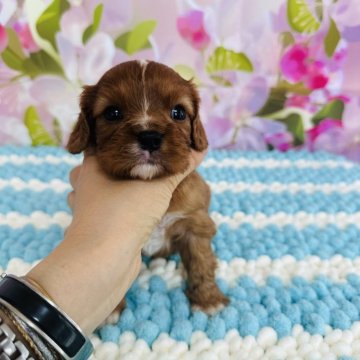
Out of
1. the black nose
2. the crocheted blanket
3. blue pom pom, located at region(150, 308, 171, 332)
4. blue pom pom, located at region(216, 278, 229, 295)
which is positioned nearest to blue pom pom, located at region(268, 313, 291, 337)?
the crocheted blanket

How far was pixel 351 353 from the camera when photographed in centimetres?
140

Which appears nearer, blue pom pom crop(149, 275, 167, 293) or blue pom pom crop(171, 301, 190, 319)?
blue pom pom crop(171, 301, 190, 319)

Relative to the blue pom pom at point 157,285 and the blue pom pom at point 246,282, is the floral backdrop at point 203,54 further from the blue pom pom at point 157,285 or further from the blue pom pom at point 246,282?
the blue pom pom at point 246,282

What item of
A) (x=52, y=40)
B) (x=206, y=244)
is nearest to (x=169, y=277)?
(x=206, y=244)

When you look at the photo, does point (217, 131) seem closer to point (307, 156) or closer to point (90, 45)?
point (307, 156)

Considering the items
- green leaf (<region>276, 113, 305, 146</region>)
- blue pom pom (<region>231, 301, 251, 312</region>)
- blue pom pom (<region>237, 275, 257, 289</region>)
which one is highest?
blue pom pom (<region>231, 301, 251, 312</region>)

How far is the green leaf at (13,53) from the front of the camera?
3.05m

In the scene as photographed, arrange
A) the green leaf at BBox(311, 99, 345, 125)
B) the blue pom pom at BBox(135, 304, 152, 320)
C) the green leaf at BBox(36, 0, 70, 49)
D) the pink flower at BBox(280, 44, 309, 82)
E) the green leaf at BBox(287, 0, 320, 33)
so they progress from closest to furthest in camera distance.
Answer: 1. the blue pom pom at BBox(135, 304, 152, 320)
2. the green leaf at BBox(36, 0, 70, 49)
3. the green leaf at BBox(287, 0, 320, 33)
4. the pink flower at BBox(280, 44, 309, 82)
5. the green leaf at BBox(311, 99, 345, 125)

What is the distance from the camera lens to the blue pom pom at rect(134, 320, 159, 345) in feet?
4.67

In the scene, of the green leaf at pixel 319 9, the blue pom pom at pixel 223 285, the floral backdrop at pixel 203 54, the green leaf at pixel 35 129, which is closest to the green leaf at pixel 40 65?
the floral backdrop at pixel 203 54

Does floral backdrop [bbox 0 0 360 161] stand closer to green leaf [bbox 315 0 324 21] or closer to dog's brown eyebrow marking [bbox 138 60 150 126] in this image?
green leaf [bbox 315 0 324 21]

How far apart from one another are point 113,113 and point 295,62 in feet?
7.00

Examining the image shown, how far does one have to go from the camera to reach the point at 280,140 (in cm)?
347

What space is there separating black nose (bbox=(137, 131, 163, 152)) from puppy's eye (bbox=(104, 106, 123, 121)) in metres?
0.22
